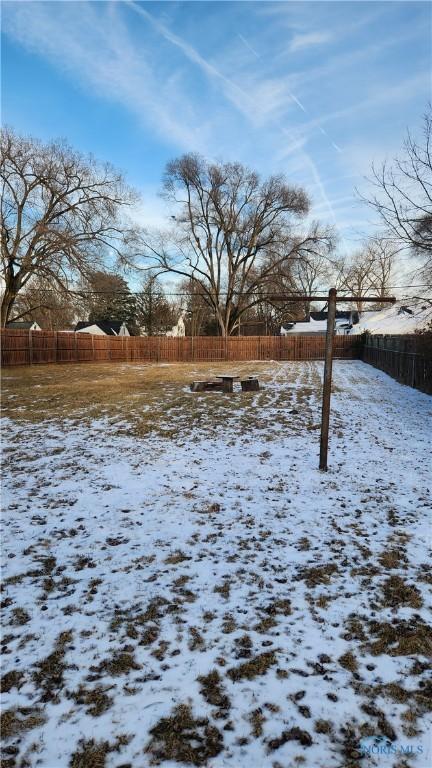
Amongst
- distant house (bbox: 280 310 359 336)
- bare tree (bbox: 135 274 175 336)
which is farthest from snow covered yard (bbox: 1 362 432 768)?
bare tree (bbox: 135 274 175 336)

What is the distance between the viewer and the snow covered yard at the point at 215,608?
5.30 ft

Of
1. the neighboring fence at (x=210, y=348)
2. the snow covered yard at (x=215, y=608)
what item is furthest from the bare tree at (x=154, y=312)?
the snow covered yard at (x=215, y=608)

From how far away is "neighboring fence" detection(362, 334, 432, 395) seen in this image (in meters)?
10.6

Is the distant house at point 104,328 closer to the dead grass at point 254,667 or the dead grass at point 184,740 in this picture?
the dead grass at point 254,667

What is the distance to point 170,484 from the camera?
14.2 ft

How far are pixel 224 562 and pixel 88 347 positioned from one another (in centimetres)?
2262

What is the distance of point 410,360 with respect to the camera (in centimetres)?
1227

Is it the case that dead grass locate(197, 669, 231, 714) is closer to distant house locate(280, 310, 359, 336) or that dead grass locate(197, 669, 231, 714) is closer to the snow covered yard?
the snow covered yard

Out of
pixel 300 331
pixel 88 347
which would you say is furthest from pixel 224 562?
pixel 300 331

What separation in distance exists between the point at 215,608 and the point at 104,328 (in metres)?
46.2

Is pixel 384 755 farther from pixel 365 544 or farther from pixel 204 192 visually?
pixel 204 192

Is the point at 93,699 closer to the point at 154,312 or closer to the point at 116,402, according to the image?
the point at 116,402

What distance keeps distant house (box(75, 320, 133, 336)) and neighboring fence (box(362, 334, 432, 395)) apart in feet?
114

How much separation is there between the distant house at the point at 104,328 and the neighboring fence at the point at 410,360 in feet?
114
